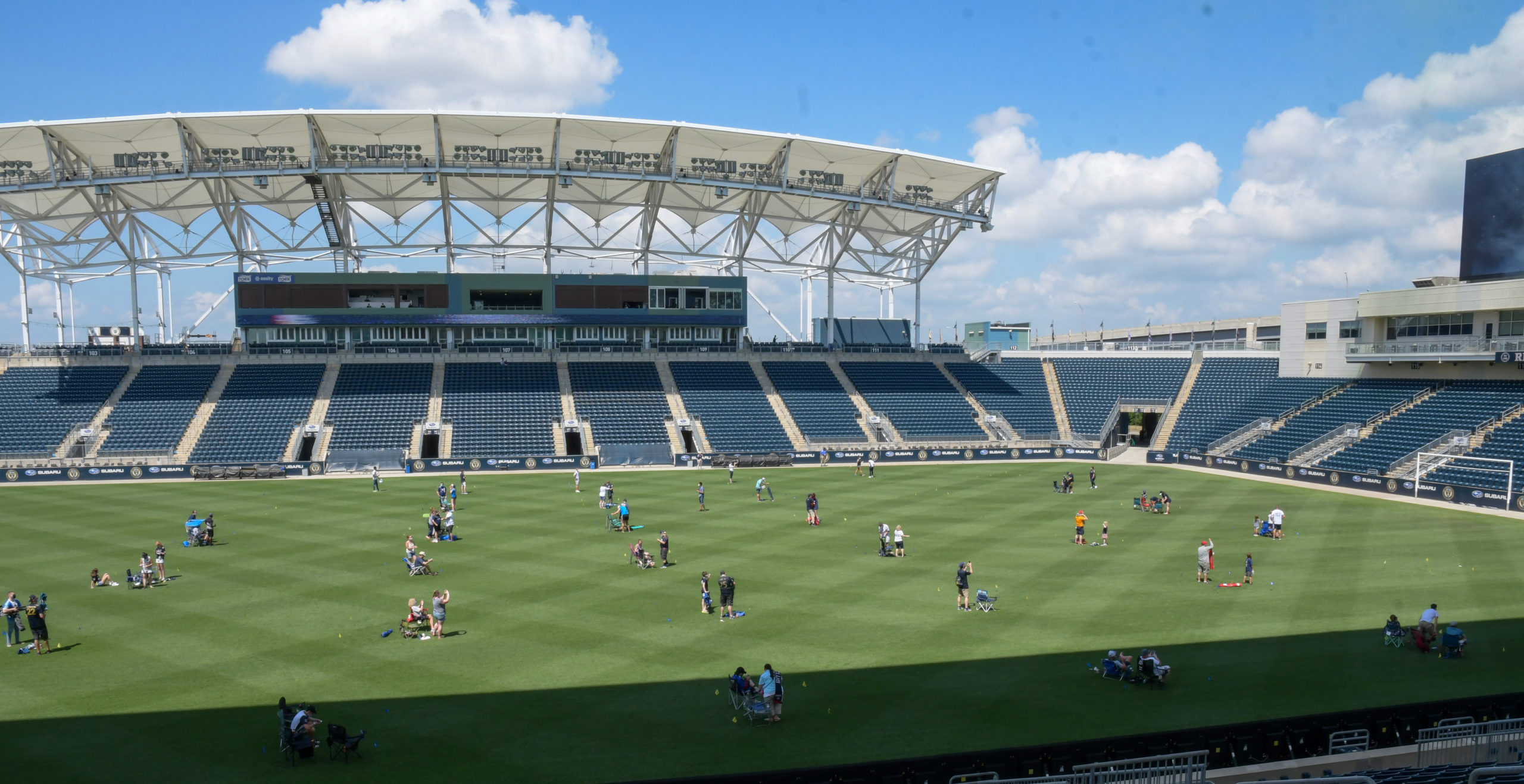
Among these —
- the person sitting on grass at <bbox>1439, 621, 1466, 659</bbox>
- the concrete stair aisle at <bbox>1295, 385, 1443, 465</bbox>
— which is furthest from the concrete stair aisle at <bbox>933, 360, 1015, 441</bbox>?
the person sitting on grass at <bbox>1439, 621, 1466, 659</bbox>

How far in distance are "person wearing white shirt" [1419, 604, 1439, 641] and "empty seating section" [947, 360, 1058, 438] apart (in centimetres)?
4847

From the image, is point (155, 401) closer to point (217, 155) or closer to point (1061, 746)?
point (217, 155)

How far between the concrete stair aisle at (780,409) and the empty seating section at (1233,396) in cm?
2594

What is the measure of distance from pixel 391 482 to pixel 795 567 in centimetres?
3204

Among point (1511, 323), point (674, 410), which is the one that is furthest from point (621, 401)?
point (1511, 323)

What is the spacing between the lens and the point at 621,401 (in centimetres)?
6769

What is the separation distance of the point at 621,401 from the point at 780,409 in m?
12.1

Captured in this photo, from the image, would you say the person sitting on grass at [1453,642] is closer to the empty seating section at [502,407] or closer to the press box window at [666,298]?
the empty seating section at [502,407]

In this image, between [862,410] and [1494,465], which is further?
[862,410]

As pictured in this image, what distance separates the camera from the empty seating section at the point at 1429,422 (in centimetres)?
4812

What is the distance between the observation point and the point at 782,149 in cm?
6309

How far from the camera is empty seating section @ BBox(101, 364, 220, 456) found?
56.8 meters

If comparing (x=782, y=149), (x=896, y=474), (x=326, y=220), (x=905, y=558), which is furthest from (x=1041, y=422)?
(x=326, y=220)

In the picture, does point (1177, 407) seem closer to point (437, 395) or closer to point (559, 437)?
point (559, 437)
